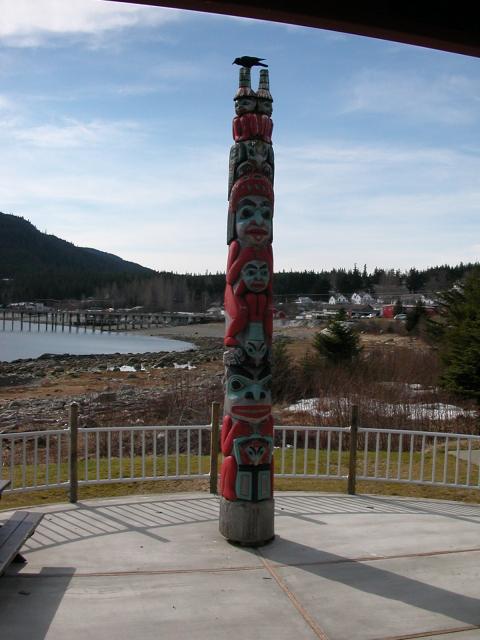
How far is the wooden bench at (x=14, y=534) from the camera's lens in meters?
5.16

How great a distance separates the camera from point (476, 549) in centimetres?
663

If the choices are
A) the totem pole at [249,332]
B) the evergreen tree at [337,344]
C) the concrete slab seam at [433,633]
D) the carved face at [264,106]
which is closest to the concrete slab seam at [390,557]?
the totem pole at [249,332]

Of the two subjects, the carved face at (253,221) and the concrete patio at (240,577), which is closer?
the concrete patio at (240,577)

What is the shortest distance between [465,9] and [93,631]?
16.1 feet

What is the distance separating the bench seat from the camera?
516 cm

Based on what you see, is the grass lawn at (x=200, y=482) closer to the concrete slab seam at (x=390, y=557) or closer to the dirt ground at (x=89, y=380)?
the concrete slab seam at (x=390, y=557)

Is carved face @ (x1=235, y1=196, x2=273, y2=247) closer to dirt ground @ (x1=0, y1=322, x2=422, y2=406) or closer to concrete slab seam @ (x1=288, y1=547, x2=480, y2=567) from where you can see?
concrete slab seam @ (x1=288, y1=547, x2=480, y2=567)

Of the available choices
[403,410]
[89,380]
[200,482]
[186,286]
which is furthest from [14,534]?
[186,286]

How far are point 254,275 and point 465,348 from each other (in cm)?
1383

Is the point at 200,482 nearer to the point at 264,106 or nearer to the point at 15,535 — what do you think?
the point at 15,535

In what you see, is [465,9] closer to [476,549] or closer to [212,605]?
[212,605]

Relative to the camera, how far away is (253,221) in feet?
21.7

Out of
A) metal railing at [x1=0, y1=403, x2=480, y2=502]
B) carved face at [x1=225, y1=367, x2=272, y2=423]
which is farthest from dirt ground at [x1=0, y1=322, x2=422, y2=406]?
carved face at [x1=225, y1=367, x2=272, y2=423]

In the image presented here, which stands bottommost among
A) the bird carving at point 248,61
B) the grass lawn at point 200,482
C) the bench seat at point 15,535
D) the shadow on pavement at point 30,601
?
the grass lawn at point 200,482
